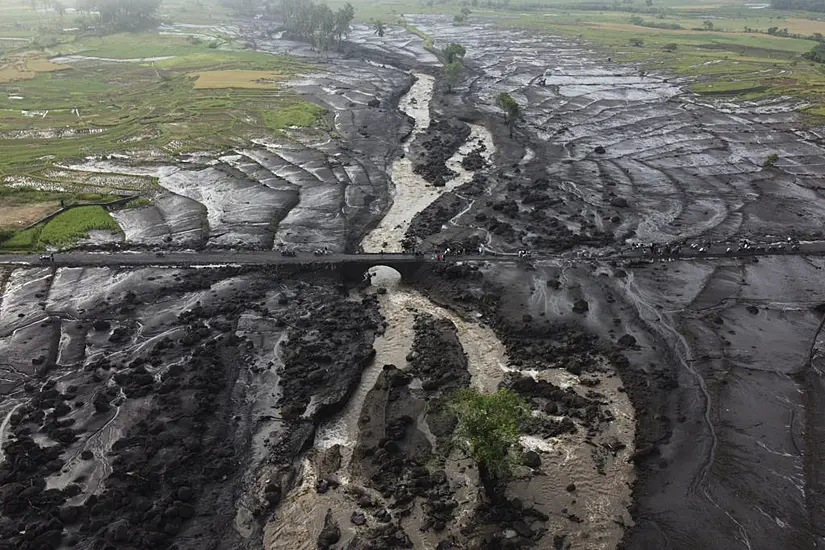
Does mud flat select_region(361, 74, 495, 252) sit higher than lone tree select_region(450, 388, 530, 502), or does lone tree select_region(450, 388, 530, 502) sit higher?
lone tree select_region(450, 388, 530, 502)

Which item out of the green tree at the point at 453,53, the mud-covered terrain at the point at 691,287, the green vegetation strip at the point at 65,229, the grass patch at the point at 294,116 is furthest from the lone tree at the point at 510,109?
the green vegetation strip at the point at 65,229

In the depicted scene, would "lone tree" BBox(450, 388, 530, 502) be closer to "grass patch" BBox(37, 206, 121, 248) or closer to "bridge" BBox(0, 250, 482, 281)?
"bridge" BBox(0, 250, 482, 281)

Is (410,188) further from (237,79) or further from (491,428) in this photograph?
(237,79)

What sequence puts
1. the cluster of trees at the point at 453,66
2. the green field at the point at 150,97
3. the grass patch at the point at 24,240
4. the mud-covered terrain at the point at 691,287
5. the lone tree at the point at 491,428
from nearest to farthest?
the lone tree at the point at 491,428
the mud-covered terrain at the point at 691,287
the grass patch at the point at 24,240
the green field at the point at 150,97
the cluster of trees at the point at 453,66

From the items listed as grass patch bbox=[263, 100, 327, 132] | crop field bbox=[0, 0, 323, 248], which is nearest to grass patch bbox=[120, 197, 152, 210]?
Result: crop field bbox=[0, 0, 323, 248]

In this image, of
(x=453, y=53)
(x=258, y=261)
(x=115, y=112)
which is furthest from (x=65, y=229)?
(x=453, y=53)

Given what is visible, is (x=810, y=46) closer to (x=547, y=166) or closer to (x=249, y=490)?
(x=547, y=166)

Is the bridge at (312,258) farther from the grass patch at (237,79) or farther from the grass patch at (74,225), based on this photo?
the grass patch at (237,79)
